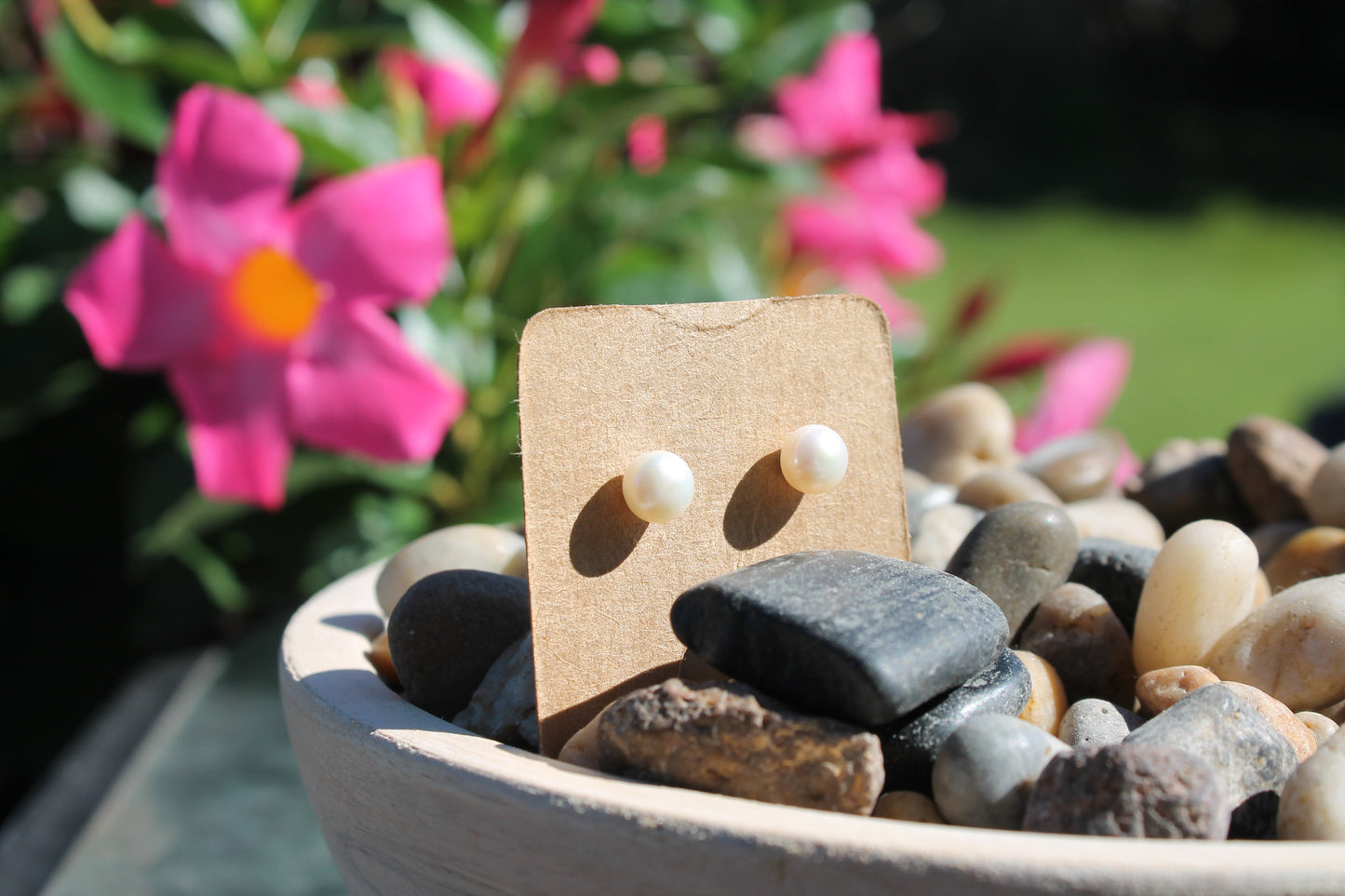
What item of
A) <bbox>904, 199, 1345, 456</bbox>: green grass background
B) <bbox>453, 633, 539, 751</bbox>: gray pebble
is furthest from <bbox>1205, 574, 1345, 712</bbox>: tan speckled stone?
<bbox>904, 199, 1345, 456</bbox>: green grass background

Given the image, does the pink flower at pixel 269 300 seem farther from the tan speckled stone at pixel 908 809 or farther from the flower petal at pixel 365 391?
the tan speckled stone at pixel 908 809

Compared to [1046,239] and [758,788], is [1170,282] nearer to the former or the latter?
[1046,239]

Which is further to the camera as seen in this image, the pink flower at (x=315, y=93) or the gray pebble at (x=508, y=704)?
the pink flower at (x=315, y=93)

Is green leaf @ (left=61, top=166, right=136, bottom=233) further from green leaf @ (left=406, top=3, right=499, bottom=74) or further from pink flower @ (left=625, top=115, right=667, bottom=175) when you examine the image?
pink flower @ (left=625, top=115, right=667, bottom=175)

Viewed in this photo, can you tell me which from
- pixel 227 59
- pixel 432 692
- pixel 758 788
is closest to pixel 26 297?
pixel 227 59

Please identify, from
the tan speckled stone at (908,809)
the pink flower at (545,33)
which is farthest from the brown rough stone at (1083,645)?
the pink flower at (545,33)

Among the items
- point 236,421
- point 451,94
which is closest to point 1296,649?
point 236,421
